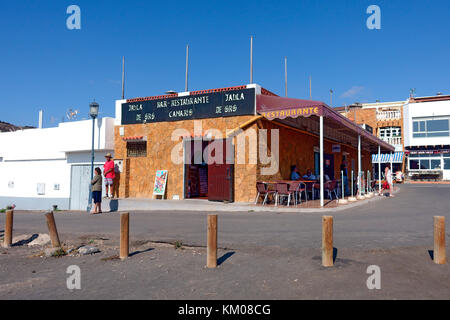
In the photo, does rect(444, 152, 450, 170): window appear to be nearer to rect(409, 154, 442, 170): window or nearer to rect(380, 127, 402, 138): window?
rect(409, 154, 442, 170): window

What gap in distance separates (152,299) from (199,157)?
11.0m

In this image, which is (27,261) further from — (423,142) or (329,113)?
(423,142)

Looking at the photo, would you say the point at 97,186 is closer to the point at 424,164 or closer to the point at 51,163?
the point at 51,163

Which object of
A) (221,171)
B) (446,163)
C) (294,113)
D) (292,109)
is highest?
(292,109)

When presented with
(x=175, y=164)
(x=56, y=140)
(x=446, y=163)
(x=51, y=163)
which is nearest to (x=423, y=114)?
(x=446, y=163)

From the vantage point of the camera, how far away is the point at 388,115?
43.2 m

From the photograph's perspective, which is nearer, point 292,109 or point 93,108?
point 292,109

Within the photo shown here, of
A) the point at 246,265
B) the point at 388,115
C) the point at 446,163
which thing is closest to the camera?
the point at 246,265

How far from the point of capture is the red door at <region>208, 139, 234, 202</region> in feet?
43.0

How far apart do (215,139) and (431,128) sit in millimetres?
35845

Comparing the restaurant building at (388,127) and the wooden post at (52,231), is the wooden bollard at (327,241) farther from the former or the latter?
the restaurant building at (388,127)

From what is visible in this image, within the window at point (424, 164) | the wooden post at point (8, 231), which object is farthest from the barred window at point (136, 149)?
the window at point (424, 164)

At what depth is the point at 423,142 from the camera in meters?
40.4
